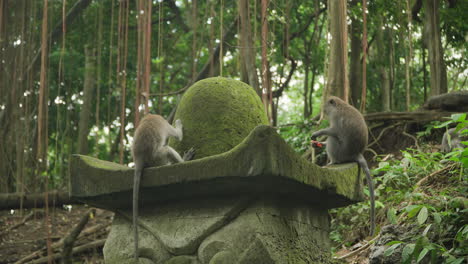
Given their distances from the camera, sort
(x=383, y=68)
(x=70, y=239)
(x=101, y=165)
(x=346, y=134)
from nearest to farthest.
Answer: (x=101, y=165)
(x=346, y=134)
(x=70, y=239)
(x=383, y=68)

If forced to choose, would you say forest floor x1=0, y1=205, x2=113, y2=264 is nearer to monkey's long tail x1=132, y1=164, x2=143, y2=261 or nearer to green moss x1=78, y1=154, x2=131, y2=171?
green moss x1=78, y1=154, x2=131, y2=171

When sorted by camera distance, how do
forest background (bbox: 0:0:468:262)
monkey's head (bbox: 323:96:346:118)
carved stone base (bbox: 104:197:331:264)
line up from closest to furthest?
carved stone base (bbox: 104:197:331:264) → monkey's head (bbox: 323:96:346:118) → forest background (bbox: 0:0:468:262)

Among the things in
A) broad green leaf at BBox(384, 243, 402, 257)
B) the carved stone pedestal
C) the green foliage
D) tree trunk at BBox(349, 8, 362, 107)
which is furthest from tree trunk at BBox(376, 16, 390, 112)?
the carved stone pedestal

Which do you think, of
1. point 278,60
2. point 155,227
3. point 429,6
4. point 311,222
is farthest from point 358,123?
point 278,60

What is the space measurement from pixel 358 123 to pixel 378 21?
254 inches

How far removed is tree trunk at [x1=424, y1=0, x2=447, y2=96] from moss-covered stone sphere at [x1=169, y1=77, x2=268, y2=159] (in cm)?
579

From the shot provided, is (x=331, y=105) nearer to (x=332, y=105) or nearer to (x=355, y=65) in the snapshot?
(x=332, y=105)

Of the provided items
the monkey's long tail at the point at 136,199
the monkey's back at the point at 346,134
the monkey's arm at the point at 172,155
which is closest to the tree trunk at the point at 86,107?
the monkey's back at the point at 346,134

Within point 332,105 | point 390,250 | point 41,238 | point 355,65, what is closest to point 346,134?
point 332,105

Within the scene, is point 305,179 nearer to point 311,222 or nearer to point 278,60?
point 311,222

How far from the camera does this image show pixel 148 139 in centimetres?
383

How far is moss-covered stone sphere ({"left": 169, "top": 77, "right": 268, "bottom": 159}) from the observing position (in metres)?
3.79

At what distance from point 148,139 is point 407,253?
2181mm

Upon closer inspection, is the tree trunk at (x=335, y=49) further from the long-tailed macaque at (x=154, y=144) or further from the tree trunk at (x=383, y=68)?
the tree trunk at (x=383, y=68)
